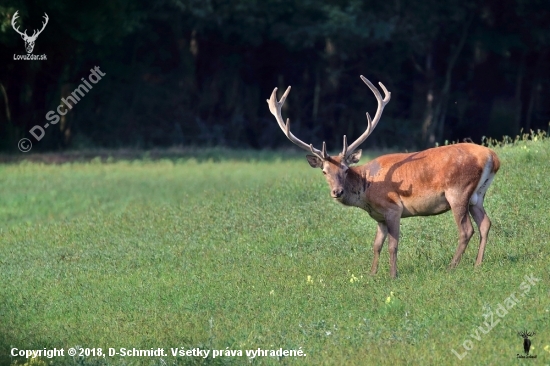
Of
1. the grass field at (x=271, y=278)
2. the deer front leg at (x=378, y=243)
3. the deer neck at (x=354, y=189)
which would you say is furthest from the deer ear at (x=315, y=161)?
the grass field at (x=271, y=278)

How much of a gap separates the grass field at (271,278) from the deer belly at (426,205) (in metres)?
0.64

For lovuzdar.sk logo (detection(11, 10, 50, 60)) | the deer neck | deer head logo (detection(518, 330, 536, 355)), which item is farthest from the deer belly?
lovuzdar.sk logo (detection(11, 10, 50, 60))

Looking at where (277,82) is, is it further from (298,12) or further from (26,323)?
(26,323)

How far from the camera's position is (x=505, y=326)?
8977 mm

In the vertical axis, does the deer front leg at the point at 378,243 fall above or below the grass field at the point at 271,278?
above

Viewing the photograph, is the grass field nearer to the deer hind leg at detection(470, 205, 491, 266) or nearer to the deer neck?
the deer hind leg at detection(470, 205, 491, 266)

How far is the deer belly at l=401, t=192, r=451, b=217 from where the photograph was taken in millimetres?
11367

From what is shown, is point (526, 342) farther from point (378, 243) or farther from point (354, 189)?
point (354, 189)

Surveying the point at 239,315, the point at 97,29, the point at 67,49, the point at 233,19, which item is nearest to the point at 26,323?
the point at 239,315

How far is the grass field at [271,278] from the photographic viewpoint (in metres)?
9.18

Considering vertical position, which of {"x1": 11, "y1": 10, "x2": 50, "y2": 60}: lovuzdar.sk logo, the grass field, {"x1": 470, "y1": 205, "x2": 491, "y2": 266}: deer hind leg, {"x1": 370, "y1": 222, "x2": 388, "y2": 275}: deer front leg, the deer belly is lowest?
the grass field

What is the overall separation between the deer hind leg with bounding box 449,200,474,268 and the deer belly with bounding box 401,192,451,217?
0.14m

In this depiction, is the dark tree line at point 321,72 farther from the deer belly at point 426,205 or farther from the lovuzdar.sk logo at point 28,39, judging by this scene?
the deer belly at point 426,205

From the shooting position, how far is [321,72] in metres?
36.8
